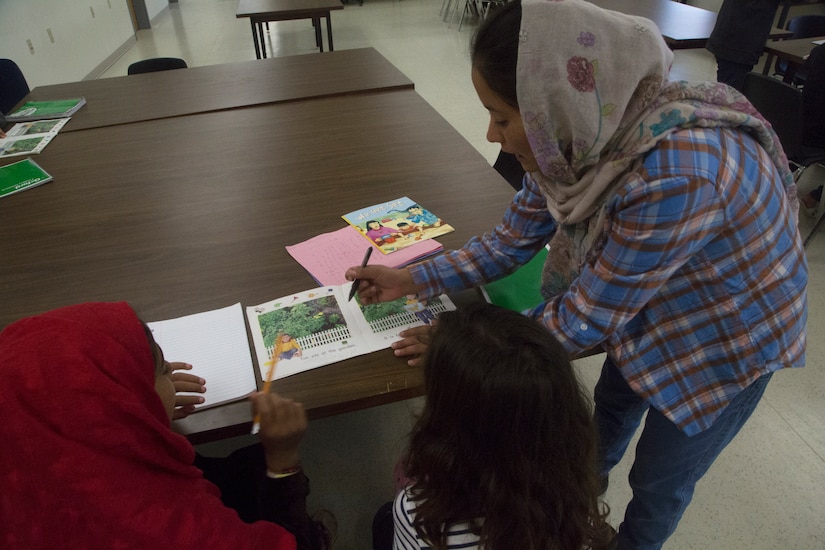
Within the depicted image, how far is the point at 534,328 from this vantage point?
2.37 feet

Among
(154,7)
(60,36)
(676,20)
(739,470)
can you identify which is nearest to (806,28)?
(676,20)

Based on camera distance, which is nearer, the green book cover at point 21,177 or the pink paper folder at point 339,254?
the pink paper folder at point 339,254

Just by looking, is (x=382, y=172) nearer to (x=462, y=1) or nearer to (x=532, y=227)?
(x=532, y=227)

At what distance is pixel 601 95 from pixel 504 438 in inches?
18.8

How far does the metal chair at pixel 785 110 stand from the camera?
2.10 metres

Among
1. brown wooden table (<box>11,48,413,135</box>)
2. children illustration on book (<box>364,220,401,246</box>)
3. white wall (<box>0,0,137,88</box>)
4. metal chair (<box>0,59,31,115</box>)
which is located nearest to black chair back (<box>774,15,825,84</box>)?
brown wooden table (<box>11,48,413,135</box>)

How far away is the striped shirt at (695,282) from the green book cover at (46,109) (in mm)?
2204

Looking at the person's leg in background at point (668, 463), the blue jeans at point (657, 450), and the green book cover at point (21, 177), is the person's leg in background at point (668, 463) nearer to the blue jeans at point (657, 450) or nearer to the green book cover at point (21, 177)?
the blue jeans at point (657, 450)

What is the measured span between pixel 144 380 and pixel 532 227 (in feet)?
2.41

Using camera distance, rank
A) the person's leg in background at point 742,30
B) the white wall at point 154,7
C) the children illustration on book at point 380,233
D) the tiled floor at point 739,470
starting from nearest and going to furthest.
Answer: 1. the children illustration on book at point 380,233
2. the tiled floor at point 739,470
3. the person's leg in background at point 742,30
4. the white wall at point 154,7

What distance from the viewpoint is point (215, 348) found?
0.99 m

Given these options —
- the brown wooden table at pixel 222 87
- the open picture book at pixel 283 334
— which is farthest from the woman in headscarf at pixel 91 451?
the brown wooden table at pixel 222 87

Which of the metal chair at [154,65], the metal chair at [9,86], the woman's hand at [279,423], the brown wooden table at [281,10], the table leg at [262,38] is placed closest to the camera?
the woman's hand at [279,423]

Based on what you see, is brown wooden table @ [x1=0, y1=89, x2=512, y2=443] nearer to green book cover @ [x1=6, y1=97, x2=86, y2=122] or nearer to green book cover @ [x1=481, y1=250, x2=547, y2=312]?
green book cover @ [x1=481, y1=250, x2=547, y2=312]
